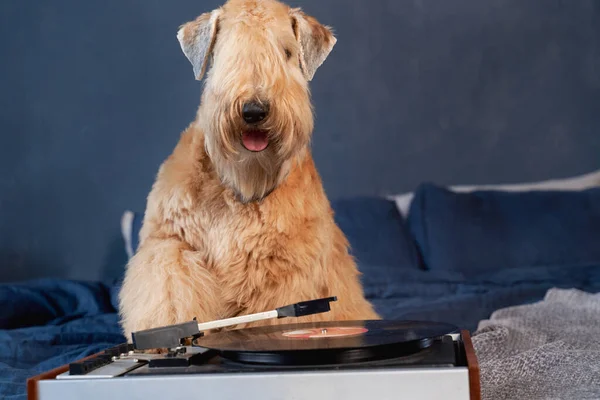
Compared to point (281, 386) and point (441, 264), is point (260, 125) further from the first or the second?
point (441, 264)

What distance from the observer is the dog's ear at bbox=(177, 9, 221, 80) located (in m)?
1.53

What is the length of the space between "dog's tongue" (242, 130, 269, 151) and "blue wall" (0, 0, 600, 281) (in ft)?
8.74

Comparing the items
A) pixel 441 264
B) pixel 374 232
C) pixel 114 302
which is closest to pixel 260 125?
pixel 114 302

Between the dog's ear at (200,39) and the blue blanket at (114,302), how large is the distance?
92cm

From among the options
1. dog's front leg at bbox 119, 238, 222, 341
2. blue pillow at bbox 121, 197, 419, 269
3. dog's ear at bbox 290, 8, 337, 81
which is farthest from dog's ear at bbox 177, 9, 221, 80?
blue pillow at bbox 121, 197, 419, 269

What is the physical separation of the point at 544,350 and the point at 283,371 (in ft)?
2.71

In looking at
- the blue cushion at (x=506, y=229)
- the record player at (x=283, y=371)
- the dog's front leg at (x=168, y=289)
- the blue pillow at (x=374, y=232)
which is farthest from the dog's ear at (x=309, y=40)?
the blue cushion at (x=506, y=229)

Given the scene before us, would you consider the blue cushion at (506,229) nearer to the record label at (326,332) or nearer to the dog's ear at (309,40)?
the dog's ear at (309,40)

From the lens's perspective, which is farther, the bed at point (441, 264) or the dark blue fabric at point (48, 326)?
the bed at point (441, 264)

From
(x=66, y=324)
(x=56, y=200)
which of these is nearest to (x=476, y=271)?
(x=66, y=324)

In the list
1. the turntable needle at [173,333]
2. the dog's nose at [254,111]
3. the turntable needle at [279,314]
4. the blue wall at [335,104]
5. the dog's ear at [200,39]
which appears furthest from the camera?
the blue wall at [335,104]

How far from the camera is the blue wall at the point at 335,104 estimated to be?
3.97 metres

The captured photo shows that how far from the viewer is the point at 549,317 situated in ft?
7.32

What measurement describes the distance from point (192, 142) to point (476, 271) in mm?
2020
